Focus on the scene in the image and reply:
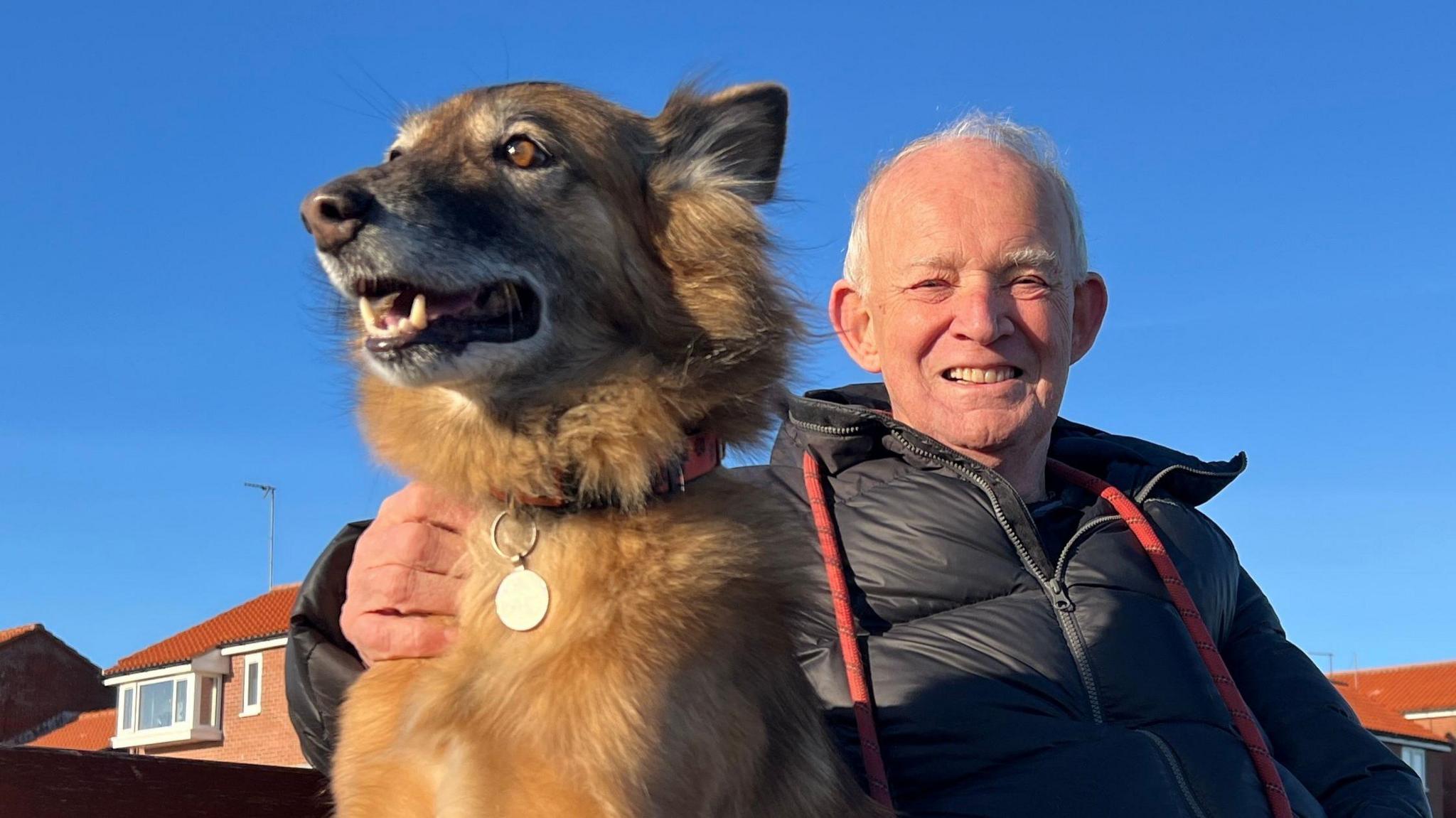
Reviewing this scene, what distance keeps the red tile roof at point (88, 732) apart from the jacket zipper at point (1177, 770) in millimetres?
42444

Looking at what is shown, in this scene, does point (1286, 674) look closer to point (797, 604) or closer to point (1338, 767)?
point (1338, 767)

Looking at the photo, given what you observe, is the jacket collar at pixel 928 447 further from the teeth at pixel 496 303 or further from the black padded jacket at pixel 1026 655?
the teeth at pixel 496 303

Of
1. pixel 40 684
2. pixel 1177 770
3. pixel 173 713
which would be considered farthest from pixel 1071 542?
pixel 40 684

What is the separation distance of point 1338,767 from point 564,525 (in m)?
2.24

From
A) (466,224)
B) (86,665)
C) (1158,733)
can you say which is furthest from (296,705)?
(86,665)

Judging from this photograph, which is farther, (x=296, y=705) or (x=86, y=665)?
(x=86, y=665)

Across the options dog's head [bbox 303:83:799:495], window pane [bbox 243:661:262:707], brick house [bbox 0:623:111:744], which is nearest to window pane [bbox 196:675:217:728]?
window pane [bbox 243:661:262:707]

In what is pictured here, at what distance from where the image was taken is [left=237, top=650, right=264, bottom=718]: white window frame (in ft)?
116

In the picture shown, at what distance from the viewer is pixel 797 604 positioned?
9.36ft

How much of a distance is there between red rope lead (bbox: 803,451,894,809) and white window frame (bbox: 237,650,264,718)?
113 ft

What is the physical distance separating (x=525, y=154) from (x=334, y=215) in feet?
1.75

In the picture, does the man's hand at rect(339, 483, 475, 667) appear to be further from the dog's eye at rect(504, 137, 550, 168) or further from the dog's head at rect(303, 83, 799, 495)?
the dog's eye at rect(504, 137, 550, 168)

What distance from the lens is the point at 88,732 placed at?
41406 millimetres

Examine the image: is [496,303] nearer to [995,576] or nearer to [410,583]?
[410,583]
